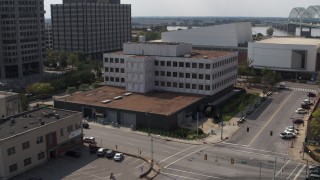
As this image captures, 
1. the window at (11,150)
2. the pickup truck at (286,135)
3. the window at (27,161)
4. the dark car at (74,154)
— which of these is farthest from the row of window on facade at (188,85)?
the window at (11,150)

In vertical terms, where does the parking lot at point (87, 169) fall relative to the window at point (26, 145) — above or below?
below

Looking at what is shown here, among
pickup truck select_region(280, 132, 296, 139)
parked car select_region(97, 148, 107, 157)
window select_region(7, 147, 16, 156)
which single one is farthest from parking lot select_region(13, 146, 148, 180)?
pickup truck select_region(280, 132, 296, 139)

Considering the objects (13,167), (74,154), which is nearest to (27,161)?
(13,167)

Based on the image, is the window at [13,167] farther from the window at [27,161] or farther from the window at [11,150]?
the window at [11,150]

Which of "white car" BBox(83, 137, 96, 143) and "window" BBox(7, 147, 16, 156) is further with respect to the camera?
"white car" BBox(83, 137, 96, 143)

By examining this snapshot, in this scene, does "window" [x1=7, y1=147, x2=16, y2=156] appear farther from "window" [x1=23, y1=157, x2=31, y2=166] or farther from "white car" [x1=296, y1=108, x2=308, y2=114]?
"white car" [x1=296, y1=108, x2=308, y2=114]

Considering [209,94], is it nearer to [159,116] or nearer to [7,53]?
[159,116]

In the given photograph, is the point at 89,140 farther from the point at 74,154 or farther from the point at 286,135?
the point at 286,135
